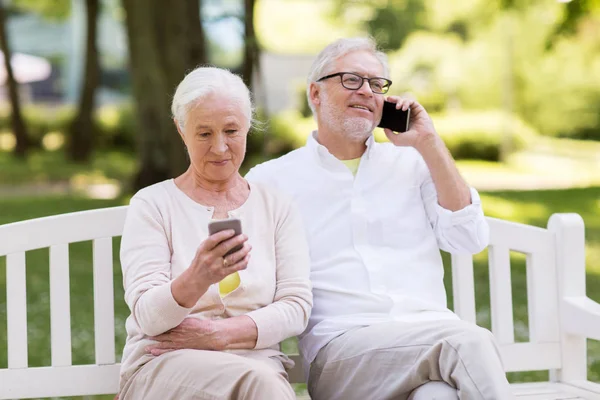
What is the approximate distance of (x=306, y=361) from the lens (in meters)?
3.33

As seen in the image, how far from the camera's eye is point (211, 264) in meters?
2.60

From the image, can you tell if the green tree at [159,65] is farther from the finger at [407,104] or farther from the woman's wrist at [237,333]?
the woman's wrist at [237,333]

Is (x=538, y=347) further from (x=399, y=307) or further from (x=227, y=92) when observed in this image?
(x=227, y=92)

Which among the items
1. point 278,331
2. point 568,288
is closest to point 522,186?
point 568,288

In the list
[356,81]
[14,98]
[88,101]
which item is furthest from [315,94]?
[14,98]

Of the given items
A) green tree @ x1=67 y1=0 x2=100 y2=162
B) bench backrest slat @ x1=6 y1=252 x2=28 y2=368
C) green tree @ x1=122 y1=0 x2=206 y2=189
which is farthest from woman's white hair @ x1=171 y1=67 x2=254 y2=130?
green tree @ x1=67 y1=0 x2=100 y2=162

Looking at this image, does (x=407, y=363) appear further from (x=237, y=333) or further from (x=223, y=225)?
(x=223, y=225)

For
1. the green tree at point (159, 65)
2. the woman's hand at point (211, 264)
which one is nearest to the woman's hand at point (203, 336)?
the woman's hand at point (211, 264)

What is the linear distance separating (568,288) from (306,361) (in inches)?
47.5

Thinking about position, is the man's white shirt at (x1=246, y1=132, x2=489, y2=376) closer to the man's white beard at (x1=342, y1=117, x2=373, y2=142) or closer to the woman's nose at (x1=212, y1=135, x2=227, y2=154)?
the man's white beard at (x1=342, y1=117, x2=373, y2=142)

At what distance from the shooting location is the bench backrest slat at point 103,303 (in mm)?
3346

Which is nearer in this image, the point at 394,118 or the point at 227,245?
the point at 227,245

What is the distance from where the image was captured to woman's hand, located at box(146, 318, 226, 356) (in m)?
2.84

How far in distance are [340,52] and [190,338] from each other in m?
1.33
